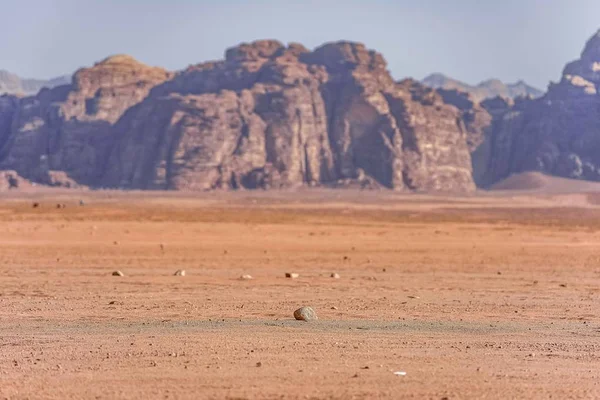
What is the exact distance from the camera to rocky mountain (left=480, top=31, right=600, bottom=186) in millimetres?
157250

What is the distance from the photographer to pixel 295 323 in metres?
14.5

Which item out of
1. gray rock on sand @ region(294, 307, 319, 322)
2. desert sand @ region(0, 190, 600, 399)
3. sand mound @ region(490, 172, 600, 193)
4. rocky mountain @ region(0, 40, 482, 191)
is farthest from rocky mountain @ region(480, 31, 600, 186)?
gray rock on sand @ region(294, 307, 319, 322)

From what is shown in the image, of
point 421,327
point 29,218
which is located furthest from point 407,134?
point 421,327

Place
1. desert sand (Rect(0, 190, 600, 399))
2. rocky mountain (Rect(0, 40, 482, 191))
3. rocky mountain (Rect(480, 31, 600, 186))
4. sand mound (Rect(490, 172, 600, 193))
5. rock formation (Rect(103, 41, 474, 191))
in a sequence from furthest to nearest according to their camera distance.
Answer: rocky mountain (Rect(480, 31, 600, 186))
sand mound (Rect(490, 172, 600, 193))
rocky mountain (Rect(0, 40, 482, 191))
rock formation (Rect(103, 41, 474, 191))
desert sand (Rect(0, 190, 600, 399))

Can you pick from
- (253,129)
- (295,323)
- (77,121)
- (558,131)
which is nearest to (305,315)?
(295,323)

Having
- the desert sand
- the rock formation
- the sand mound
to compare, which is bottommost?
the sand mound

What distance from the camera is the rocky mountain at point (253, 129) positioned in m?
134

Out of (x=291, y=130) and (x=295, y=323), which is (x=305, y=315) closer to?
(x=295, y=323)

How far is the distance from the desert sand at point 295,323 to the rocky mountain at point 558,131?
130476mm

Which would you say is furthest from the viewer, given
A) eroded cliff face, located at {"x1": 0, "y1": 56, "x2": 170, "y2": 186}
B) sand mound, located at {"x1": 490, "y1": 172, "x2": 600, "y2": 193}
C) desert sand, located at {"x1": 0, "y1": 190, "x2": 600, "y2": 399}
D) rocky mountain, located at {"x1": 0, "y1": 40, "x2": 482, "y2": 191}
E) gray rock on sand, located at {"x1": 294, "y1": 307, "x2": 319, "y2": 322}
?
eroded cliff face, located at {"x1": 0, "y1": 56, "x2": 170, "y2": 186}

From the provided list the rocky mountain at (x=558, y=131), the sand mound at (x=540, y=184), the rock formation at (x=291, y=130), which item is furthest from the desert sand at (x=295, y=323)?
the rocky mountain at (x=558, y=131)

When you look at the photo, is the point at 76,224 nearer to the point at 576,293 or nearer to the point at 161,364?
the point at 576,293

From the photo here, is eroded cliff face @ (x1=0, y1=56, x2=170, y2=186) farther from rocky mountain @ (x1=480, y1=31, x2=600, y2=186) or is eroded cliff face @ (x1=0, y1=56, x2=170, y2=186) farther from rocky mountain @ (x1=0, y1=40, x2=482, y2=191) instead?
rocky mountain @ (x1=480, y1=31, x2=600, y2=186)

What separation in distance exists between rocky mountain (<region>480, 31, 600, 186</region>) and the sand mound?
A: 4.95 metres
